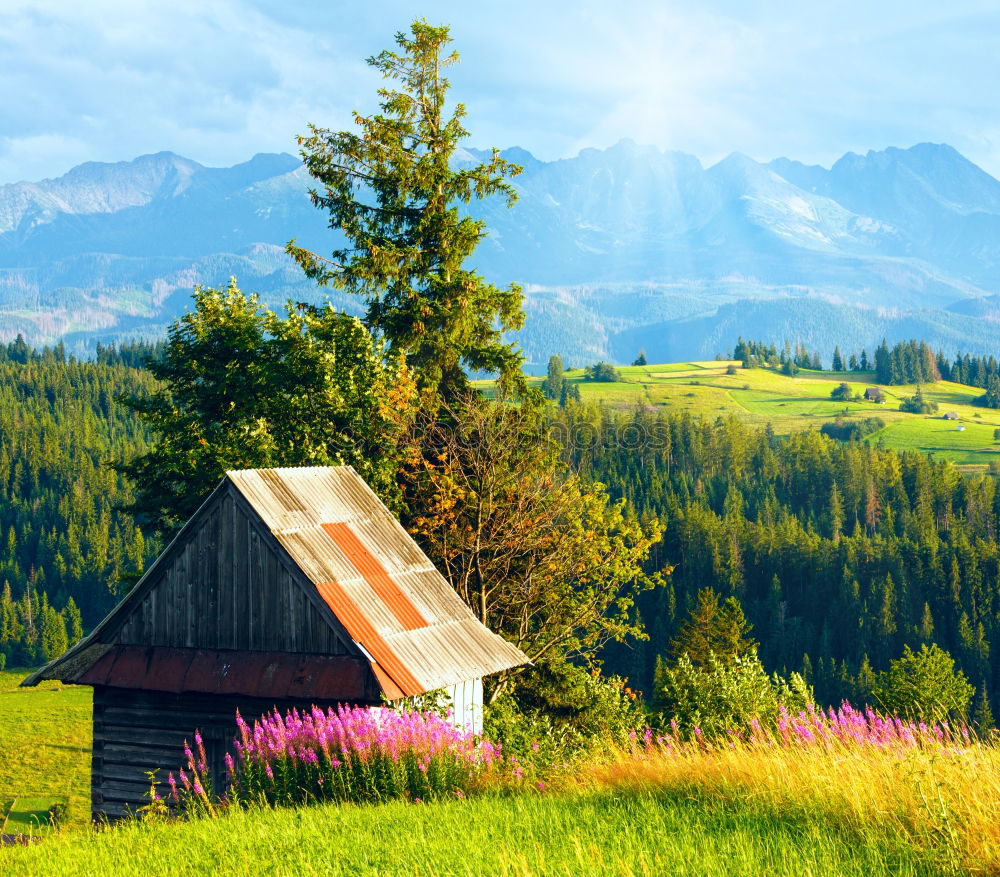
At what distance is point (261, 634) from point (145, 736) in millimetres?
3648

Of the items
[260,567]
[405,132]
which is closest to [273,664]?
[260,567]

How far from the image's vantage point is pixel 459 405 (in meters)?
27.7

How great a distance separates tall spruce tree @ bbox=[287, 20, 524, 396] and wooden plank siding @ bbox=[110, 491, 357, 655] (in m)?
11.1

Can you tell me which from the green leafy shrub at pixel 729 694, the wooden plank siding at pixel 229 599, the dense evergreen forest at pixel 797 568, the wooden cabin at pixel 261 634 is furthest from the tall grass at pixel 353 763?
the dense evergreen forest at pixel 797 568

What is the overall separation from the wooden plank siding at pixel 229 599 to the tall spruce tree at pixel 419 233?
36.3 feet

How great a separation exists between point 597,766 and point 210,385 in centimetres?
2093

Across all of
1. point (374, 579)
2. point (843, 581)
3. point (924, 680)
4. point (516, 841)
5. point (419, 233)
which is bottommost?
point (843, 581)

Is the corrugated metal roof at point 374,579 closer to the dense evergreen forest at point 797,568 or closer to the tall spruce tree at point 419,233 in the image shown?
the tall spruce tree at point 419,233

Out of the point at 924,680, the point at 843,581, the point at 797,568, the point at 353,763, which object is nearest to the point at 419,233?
the point at 353,763

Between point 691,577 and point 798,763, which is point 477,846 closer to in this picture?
point 798,763

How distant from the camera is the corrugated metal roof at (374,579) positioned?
1678cm

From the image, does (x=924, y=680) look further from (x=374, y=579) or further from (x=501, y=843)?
(x=501, y=843)

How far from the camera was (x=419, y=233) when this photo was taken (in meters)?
29.1

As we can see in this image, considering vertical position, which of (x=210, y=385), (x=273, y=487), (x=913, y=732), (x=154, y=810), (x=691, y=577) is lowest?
(x=691, y=577)
